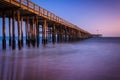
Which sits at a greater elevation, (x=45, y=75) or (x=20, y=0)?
(x=20, y=0)

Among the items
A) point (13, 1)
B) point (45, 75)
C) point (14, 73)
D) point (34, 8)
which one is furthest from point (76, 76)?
point (34, 8)

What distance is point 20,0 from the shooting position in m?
14.8

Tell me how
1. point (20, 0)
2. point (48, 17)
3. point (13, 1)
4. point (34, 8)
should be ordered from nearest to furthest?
1. point (13, 1)
2. point (20, 0)
3. point (34, 8)
4. point (48, 17)

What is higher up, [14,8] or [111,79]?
[14,8]

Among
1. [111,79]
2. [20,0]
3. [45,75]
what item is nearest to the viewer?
[111,79]

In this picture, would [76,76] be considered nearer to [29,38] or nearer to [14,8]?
[14,8]

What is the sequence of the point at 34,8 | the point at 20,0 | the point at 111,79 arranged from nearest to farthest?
the point at 111,79
the point at 20,0
the point at 34,8

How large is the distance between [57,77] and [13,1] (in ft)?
28.4

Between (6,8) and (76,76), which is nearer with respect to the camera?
(76,76)

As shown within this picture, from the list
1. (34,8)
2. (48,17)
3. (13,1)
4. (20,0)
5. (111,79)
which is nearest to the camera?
(111,79)

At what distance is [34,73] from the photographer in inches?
288

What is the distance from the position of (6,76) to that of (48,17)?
51.8 ft

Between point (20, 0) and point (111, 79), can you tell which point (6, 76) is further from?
point (20, 0)

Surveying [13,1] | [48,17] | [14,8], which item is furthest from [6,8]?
[48,17]
